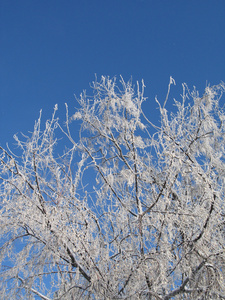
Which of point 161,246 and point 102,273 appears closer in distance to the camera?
point 102,273

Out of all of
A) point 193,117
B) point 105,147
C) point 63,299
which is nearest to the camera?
point 63,299

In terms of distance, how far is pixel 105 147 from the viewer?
16.6 feet

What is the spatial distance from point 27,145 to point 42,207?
2.49 ft

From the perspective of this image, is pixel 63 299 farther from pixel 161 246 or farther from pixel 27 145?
pixel 27 145

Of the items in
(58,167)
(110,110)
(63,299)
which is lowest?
(63,299)

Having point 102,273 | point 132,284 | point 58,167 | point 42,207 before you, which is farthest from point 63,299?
point 58,167

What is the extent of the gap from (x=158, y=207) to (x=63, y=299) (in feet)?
4.90

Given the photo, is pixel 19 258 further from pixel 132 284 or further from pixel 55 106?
pixel 55 106

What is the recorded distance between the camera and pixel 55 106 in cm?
348

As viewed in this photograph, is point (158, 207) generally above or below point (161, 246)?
above

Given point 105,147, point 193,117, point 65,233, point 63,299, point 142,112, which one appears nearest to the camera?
point 65,233

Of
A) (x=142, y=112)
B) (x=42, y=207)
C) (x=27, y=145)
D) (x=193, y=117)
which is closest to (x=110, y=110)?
(x=142, y=112)

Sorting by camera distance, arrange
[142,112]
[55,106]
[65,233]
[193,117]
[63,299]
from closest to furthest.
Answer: [65,233]
[63,299]
[55,106]
[142,112]
[193,117]

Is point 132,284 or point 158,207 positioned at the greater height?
point 158,207
